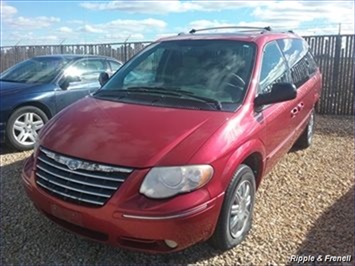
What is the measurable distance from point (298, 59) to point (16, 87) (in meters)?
4.48

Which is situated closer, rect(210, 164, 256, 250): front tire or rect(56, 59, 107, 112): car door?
rect(210, 164, 256, 250): front tire

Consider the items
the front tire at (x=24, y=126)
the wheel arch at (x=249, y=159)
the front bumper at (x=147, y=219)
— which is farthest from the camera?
the front tire at (x=24, y=126)

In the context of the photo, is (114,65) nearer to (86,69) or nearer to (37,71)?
(86,69)

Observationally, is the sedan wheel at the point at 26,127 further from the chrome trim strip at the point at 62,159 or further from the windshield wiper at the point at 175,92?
the chrome trim strip at the point at 62,159

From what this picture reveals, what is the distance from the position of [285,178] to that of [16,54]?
52.5 feet

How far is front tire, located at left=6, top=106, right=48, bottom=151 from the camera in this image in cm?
636

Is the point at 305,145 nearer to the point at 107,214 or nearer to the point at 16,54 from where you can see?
the point at 107,214

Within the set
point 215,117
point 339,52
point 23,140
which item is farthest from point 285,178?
point 339,52

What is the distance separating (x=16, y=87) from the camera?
6664 millimetres

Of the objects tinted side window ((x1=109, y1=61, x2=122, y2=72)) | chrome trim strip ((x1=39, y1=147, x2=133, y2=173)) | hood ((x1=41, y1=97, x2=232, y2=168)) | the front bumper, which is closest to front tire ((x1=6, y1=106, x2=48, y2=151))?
tinted side window ((x1=109, y1=61, x2=122, y2=72))

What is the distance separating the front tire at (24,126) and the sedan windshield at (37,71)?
70 centimetres

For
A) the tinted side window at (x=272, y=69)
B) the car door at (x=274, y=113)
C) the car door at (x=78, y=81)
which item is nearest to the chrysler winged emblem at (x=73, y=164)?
the car door at (x=274, y=113)

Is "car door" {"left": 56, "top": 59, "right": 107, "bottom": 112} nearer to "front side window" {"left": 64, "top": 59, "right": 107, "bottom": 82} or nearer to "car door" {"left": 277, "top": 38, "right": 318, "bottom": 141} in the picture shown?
"front side window" {"left": 64, "top": 59, "right": 107, "bottom": 82}

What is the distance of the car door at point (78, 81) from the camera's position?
6980mm
